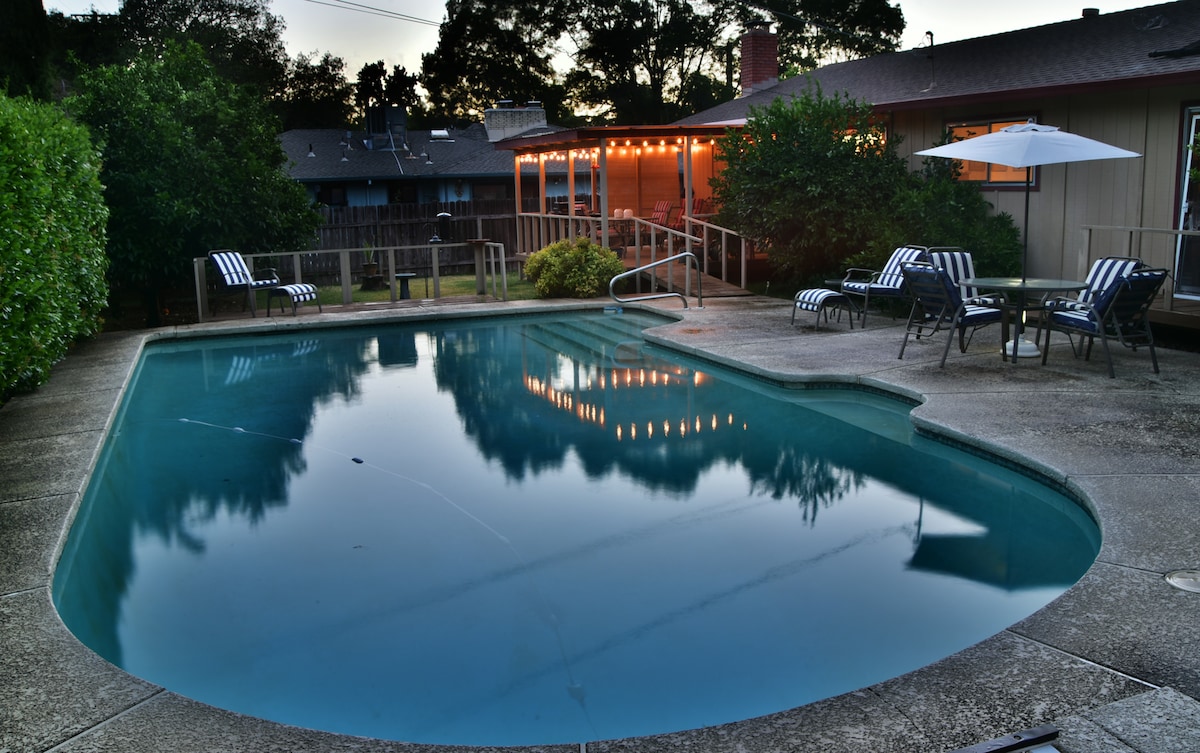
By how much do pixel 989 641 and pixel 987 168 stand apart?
33.1 ft

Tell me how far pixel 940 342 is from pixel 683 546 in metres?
5.76

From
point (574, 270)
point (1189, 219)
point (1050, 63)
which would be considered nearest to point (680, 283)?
point (574, 270)

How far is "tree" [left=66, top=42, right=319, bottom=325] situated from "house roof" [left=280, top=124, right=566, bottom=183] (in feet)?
39.7

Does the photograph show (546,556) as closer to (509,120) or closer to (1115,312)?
(1115,312)

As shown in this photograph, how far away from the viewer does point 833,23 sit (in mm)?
42344

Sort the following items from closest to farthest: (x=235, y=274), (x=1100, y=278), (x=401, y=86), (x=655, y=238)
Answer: (x=1100, y=278)
(x=235, y=274)
(x=655, y=238)
(x=401, y=86)

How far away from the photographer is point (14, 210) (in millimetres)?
7324

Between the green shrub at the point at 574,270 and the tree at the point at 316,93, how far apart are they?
1277 inches

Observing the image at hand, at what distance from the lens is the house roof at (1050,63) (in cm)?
1048

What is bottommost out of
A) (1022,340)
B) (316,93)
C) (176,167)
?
(1022,340)

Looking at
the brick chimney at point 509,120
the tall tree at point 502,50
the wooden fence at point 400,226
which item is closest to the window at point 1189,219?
the wooden fence at point 400,226

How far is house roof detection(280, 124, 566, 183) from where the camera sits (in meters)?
27.9

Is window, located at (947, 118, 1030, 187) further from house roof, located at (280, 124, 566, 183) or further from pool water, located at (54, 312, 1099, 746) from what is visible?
house roof, located at (280, 124, 566, 183)

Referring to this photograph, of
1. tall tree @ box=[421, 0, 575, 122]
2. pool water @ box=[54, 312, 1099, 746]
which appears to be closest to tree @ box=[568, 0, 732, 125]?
tall tree @ box=[421, 0, 575, 122]
